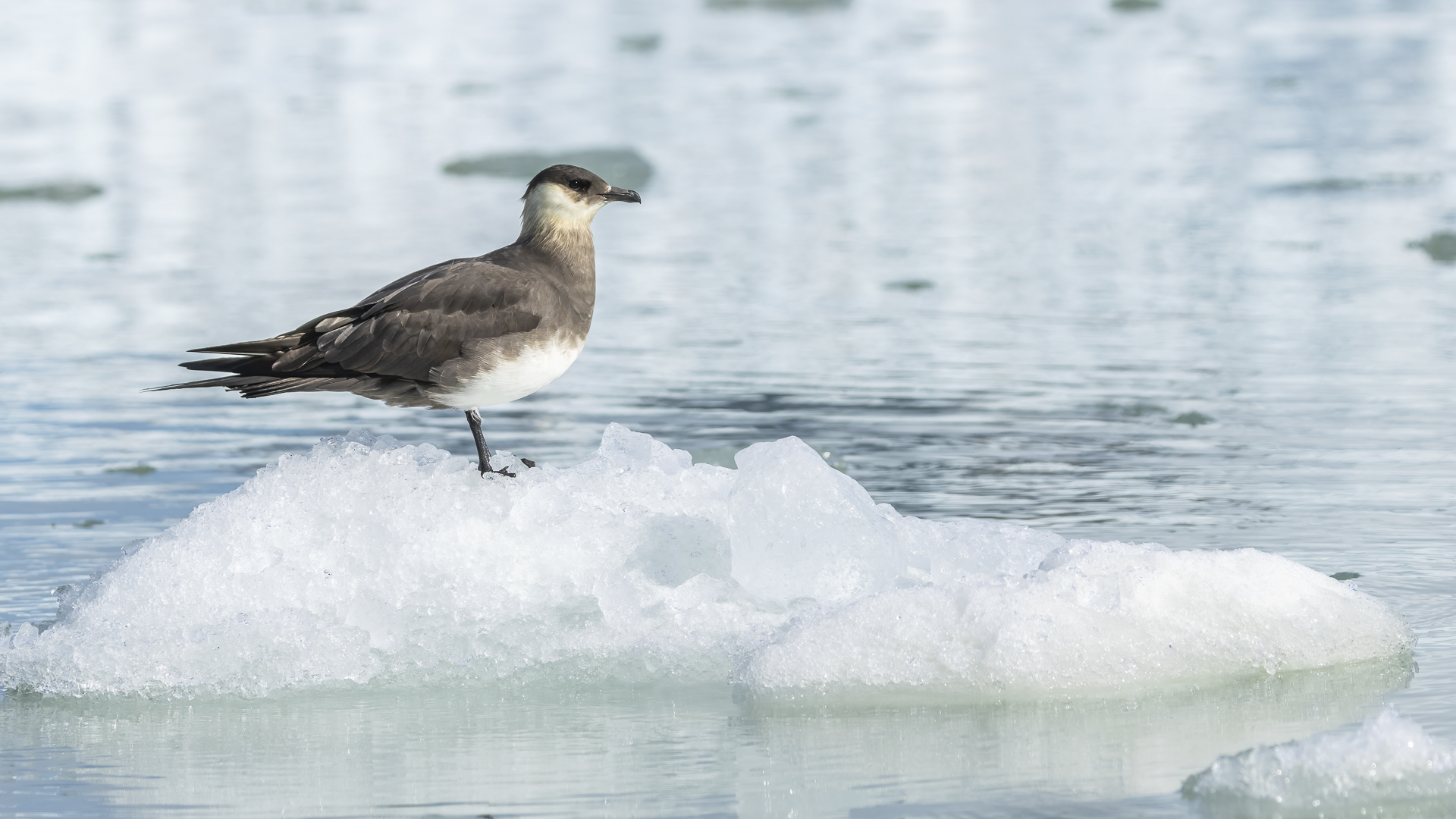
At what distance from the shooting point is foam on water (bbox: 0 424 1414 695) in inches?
167

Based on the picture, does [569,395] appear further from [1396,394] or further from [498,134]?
[498,134]

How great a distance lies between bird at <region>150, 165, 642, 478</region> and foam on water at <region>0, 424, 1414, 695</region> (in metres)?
0.23

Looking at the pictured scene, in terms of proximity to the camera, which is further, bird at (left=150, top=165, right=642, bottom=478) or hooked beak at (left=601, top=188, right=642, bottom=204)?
hooked beak at (left=601, top=188, right=642, bottom=204)

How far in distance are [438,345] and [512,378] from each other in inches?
7.6

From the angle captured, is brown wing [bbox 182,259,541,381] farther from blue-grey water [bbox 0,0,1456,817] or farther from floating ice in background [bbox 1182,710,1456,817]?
floating ice in background [bbox 1182,710,1456,817]

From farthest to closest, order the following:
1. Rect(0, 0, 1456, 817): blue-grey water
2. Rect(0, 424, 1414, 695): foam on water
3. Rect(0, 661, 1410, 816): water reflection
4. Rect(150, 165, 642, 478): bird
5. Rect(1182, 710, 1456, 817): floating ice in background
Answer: Rect(150, 165, 642, 478): bird, Rect(0, 424, 1414, 695): foam on water, Rect(0, 0, 1456, 817): blue-grey water, Rect(0, 661, 1410, 816): water reflection, Rect(1182, 710, 1456, 817): floating ice in background

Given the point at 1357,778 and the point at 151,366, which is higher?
the point at 1357,778

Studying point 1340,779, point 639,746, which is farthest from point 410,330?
point 1340,779

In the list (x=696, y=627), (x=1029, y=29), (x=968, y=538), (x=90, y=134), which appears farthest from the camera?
(x=1029, y=29)

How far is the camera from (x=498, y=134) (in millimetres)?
17266

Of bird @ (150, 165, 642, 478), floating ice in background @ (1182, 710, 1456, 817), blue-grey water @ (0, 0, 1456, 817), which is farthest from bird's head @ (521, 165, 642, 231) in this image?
floating ice in background @ (1182, 710, 1456, 817)

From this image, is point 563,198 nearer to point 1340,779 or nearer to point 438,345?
point 438,345

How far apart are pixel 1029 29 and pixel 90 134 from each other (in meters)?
12.0

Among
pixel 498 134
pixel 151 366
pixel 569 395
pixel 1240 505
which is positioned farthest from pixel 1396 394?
pixel 498 134
